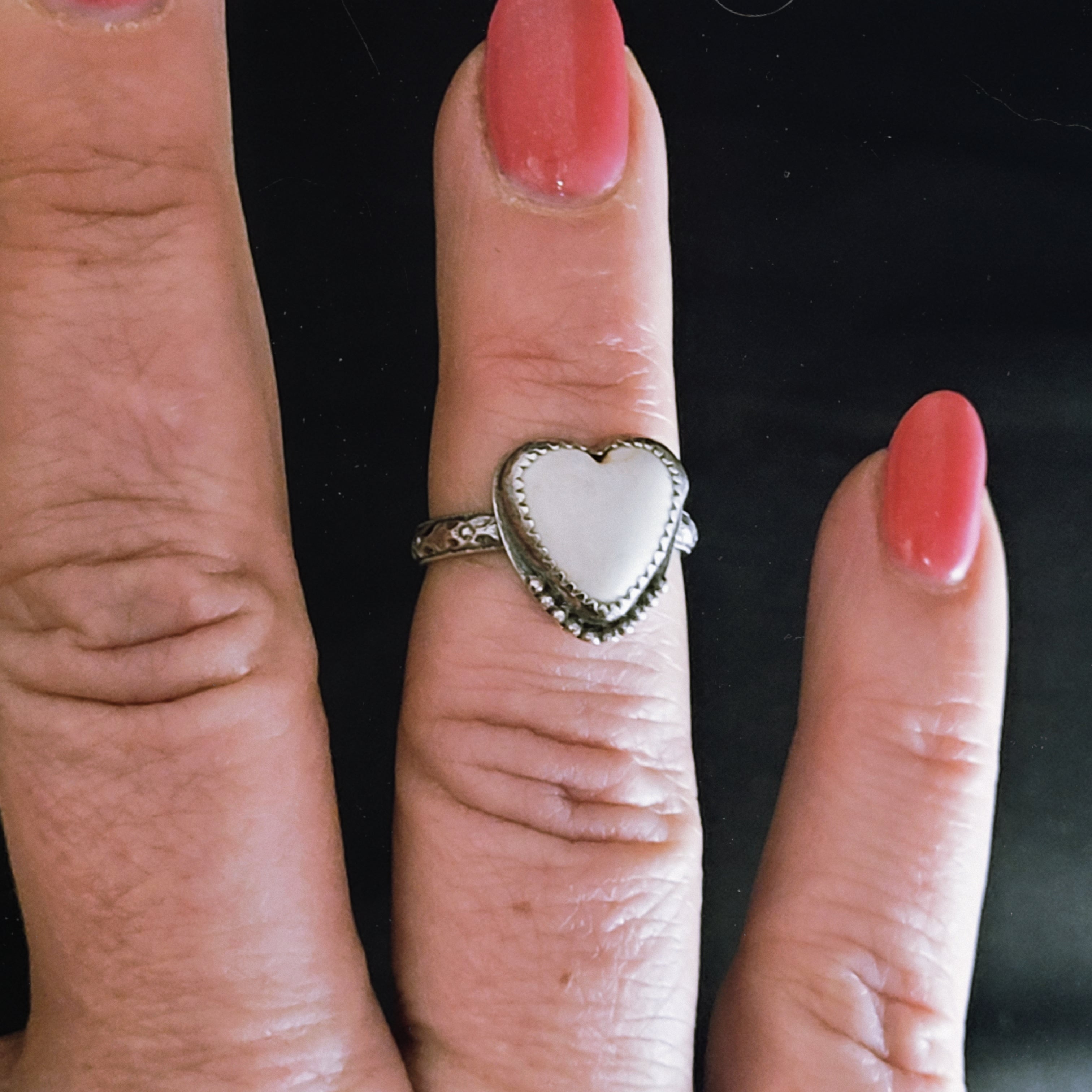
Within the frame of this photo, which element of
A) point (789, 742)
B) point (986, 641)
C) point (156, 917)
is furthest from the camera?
point (789, 742)

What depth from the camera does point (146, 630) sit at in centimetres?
67

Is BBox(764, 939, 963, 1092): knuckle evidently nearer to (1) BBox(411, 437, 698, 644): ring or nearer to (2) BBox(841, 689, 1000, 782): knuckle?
(2) BBox(841, 689, 1000, 782): knuckle

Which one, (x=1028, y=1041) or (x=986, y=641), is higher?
(x=986, y=641)

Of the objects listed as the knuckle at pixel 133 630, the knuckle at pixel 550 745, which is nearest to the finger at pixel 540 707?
the knuckle at pixel 550 745

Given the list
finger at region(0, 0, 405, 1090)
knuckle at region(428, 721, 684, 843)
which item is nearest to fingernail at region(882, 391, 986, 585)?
knuckle at region(428, 721, 684, 843)

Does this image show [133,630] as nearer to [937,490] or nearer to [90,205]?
[90,205]

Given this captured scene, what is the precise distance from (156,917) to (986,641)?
59cm

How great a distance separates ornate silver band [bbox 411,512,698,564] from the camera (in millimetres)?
697

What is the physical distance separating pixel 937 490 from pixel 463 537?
332mm

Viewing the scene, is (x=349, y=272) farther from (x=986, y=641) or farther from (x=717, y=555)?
(x=986, y=641)

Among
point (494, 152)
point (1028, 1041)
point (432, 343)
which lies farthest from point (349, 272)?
point (1028, 1041)

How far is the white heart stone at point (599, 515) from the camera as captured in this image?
0.66m

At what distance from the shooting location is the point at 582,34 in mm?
682

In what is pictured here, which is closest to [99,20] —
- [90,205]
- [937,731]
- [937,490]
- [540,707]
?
[90,205]
